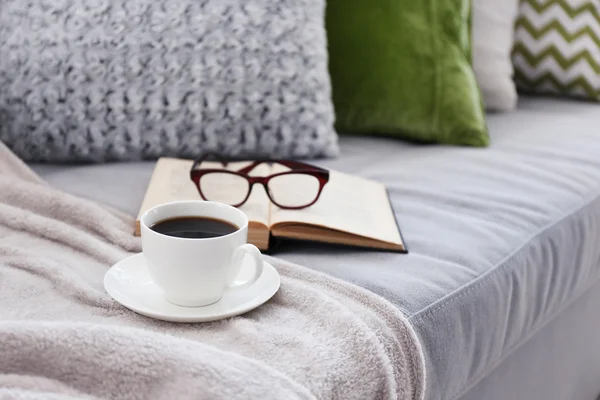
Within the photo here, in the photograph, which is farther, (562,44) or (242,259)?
(562,44)

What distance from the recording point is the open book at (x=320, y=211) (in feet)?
3.14

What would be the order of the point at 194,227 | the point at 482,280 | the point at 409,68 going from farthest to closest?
the point at 409,68 → the point at 482,280 → the point at 194,227

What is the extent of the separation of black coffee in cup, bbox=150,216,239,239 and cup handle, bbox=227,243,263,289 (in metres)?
0.03

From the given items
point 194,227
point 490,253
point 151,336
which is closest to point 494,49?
point 490,253

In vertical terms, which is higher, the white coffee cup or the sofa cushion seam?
the white coffee cup

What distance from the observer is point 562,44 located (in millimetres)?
1721

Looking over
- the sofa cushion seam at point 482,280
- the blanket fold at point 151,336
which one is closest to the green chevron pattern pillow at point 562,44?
the sofa cushion seam at point 482,280

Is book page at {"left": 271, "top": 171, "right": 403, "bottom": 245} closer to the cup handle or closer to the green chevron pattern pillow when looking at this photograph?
the cup handle

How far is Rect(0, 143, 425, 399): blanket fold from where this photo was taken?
0.65 meters

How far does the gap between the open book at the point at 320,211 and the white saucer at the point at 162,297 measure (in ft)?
0.41

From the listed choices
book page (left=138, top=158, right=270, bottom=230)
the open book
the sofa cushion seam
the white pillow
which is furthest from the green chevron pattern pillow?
book page (left=138, top=158, right=270, bottom=230)

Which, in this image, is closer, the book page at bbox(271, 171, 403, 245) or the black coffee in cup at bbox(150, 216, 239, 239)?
the black coffee in cup at bbox(150, 216, 239, 239)

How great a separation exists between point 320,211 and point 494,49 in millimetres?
805

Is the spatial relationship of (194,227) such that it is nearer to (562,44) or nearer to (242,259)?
(242,259)
